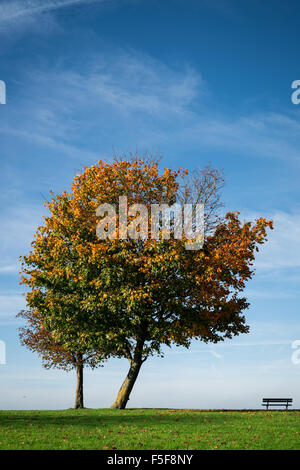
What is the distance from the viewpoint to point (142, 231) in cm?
2961

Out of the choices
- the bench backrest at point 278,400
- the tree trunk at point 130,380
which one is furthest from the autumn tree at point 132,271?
the bench backrest at point 278,400

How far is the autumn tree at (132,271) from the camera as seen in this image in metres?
29.2

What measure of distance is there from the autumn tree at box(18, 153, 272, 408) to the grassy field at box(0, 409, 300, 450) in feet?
22.0

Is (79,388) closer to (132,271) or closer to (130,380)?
(130,380)

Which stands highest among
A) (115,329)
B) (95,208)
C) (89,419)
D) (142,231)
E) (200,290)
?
(95,208)

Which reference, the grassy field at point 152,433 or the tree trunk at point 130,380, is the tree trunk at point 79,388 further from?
the grassy field at point 152,433

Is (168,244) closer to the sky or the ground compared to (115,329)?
closer to the sky

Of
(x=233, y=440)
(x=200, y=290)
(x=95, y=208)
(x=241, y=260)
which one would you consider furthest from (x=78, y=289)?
(x=233, y=440)

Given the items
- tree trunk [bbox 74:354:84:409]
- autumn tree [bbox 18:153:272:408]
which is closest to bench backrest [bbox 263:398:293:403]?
autumn tree [bbox 18:153:272:408]

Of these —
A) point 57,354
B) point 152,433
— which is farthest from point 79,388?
point 152,433
